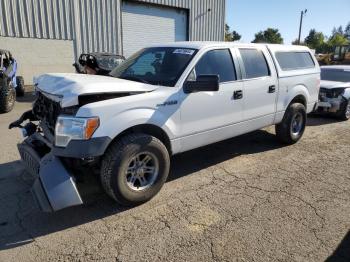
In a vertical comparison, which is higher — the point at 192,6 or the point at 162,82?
A: the point at 192,6

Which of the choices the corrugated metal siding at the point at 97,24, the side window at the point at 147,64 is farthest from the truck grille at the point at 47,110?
the corrugated metal siding at the point at 97,24

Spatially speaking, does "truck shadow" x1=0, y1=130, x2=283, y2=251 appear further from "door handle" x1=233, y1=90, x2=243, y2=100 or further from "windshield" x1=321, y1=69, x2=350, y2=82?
"windshield" x1=321, y1=69, x2=350, y2=82

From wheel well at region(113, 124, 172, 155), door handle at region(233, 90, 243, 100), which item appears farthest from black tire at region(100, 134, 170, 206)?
door handle at region(233, 90, 243, 100)

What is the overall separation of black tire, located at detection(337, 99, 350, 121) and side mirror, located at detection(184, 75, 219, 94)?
19.6 feet

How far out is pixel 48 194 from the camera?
3.10 meters

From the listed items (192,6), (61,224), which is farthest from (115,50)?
(61,224)

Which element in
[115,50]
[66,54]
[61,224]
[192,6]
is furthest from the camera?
[192,6]

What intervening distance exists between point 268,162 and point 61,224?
11.0 feet

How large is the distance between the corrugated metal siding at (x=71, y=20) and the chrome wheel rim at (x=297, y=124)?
11.8m

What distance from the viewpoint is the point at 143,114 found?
3648 mm

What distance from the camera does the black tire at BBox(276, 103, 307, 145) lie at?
592cm

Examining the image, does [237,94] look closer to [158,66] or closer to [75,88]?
[158,66]

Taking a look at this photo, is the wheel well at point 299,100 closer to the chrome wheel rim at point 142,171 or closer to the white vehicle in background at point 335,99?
the white vehicle in background at point 335,99

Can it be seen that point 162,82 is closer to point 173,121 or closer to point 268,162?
point 173,121
